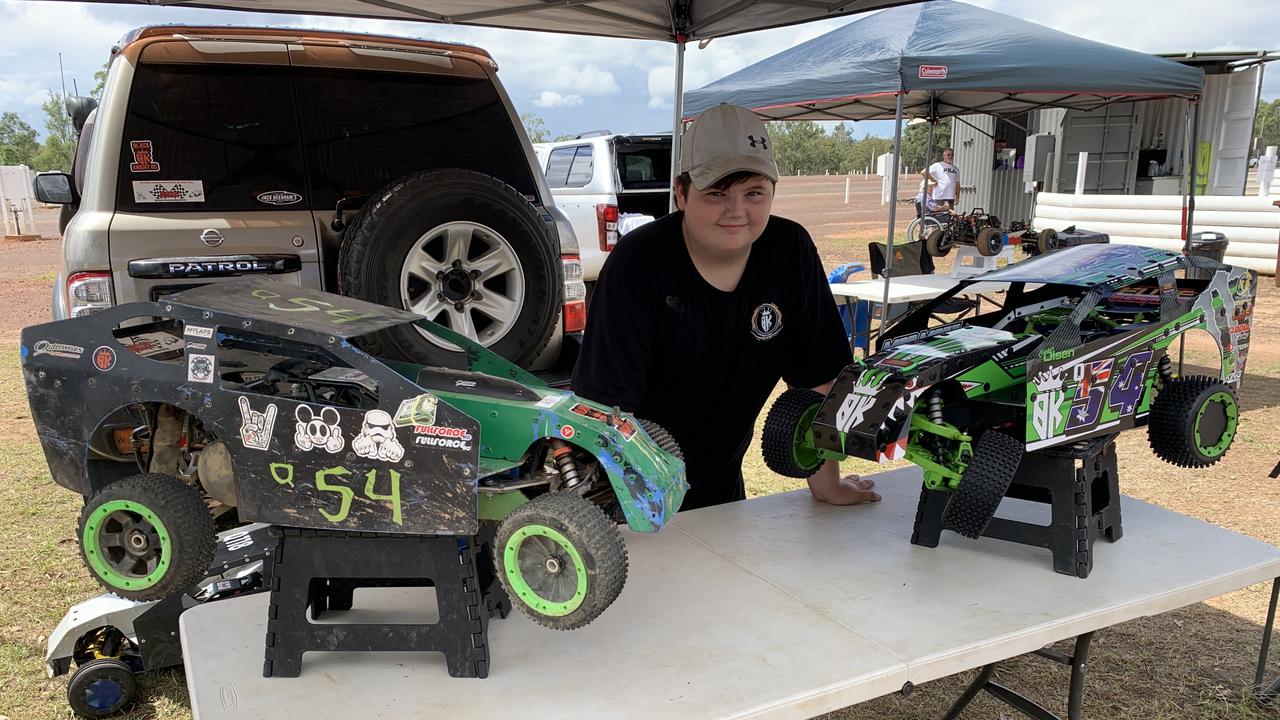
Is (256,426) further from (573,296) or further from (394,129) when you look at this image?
(394,129)

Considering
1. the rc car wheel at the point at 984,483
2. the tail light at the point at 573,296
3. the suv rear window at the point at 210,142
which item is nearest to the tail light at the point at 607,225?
the tail light at the point at 573,296

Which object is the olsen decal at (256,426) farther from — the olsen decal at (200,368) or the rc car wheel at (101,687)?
the rc car wheel at (101,687)

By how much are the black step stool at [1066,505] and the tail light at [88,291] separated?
281 cm

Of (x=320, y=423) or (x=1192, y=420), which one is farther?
(x=1192, y=420)

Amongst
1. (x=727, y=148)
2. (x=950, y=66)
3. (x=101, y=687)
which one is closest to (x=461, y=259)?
(x=727, y=148)

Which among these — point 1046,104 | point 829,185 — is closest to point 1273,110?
point 829,185

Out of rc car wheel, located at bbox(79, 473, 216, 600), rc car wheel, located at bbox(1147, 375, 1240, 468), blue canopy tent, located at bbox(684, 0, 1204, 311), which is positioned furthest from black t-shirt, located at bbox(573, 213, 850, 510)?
blue canopy tent, located at bbox(684, 0, 1204, 311)

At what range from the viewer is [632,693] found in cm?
156

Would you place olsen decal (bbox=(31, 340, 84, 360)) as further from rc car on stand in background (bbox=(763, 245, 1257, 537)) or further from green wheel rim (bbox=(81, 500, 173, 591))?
rc car on stand in background (bbox=(763, 245, 1257, 537))

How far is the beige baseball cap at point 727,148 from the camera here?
2.05 meters

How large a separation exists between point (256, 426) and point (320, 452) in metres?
0.12

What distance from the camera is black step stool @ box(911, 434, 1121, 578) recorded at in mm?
2045

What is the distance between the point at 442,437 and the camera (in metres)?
1.43

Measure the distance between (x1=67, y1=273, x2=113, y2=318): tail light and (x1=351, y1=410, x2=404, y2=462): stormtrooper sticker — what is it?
2.18m
